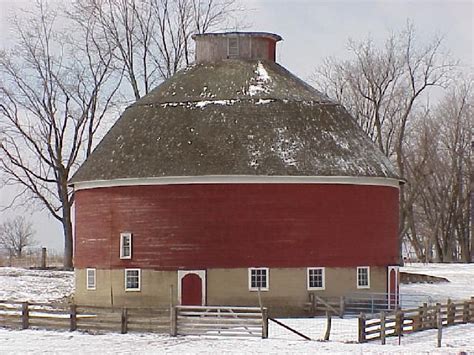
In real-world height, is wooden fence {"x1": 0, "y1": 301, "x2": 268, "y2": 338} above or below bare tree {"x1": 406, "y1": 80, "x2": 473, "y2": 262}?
below

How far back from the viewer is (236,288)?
3609 cm

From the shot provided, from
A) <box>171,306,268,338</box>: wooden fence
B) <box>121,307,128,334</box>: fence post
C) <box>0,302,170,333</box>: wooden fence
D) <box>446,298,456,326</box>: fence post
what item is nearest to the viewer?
<box>171,306,268,338</box>: wooden fence

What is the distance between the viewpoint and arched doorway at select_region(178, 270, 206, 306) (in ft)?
119

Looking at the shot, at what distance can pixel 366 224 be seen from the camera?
124 ft

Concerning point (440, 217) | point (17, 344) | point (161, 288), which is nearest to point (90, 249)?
point (161, 288)

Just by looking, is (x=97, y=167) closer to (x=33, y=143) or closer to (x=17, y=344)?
(x=17, y=344)

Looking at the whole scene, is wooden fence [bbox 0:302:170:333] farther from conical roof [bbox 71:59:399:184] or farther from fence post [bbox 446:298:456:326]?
Answer: fence post [bbox 446:298:456:326]

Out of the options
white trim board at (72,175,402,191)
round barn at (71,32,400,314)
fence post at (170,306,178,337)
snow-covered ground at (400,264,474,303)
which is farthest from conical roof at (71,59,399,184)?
snow-covered ground at (400,264,474,303)

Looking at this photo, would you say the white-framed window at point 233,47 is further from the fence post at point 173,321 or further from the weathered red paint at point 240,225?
the fence post at point 173,321

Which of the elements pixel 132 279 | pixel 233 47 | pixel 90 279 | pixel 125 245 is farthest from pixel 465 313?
pixel 233 47

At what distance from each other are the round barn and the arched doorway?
0.04 metres

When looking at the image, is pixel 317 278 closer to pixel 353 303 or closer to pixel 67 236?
pixel 353 303

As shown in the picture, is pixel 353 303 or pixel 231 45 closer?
pixel 353 303

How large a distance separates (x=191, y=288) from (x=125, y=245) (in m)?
3.03
